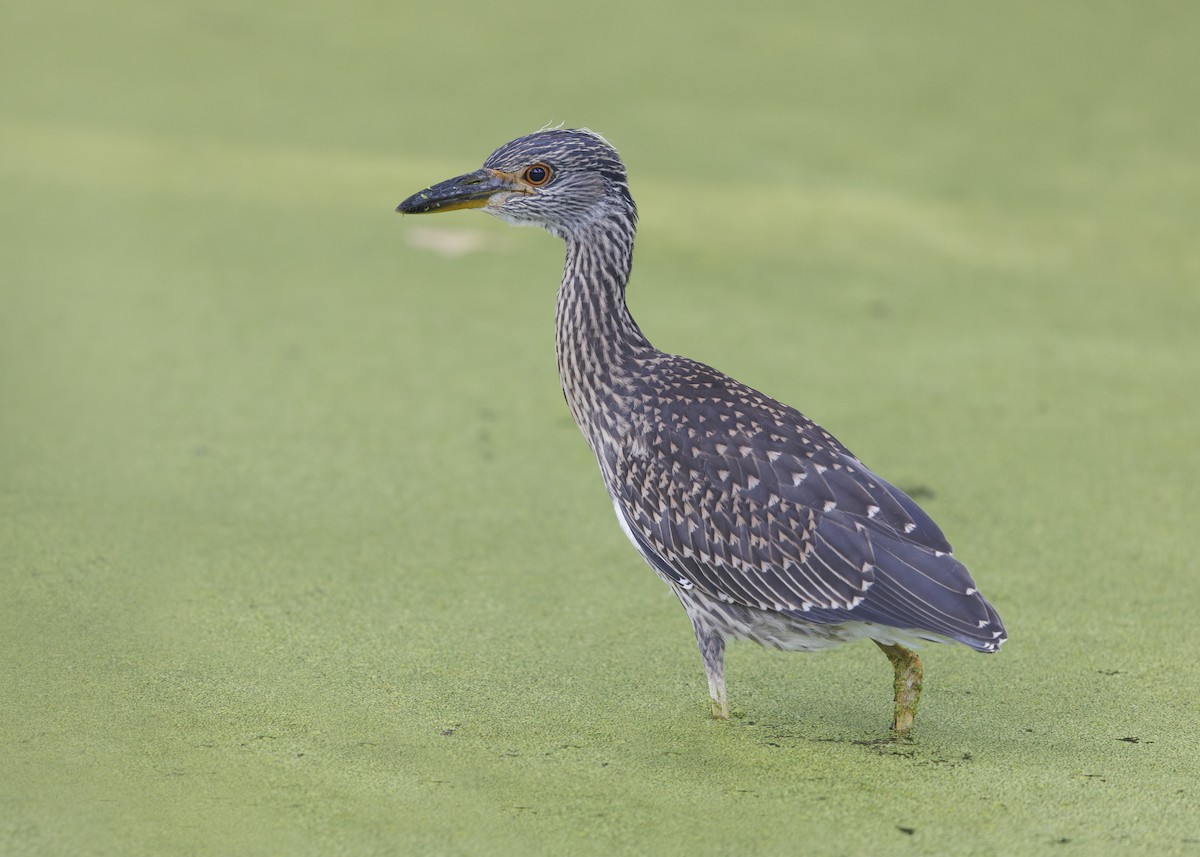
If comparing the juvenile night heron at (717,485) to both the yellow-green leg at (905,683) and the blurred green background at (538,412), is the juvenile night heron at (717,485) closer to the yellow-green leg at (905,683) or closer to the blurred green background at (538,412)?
the yellow-green leg at (905,683)

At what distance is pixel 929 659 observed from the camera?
11.1 feet

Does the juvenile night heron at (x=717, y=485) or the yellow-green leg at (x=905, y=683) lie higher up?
the juvenile night heron at (x=717, y=485)

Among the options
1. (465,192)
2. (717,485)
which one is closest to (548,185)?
(465,192)

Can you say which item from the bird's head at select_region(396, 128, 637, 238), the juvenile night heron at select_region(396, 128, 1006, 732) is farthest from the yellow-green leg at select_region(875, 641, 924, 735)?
the bird's head at select_region(396, 128, 637, 238)

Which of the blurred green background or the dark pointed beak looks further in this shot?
the dark pointed beak

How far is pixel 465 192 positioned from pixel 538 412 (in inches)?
54.7

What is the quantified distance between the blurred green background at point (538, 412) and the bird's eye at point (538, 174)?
3.38ft

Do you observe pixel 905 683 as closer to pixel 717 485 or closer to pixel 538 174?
pixel 717 485

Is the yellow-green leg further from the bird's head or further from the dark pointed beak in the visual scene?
the dark pointed beak

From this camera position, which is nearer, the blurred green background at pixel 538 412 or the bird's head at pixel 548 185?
the blurred green background at pixel 538 412

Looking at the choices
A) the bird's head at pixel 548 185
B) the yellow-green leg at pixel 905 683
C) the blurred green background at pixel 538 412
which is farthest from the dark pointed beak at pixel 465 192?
the yellow-green leg at pixel 905 683

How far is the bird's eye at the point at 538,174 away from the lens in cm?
321

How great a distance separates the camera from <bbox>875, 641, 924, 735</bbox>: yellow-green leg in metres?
2.92

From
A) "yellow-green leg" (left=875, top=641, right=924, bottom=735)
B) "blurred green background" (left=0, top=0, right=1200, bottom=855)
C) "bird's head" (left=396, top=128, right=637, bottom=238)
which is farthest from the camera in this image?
"bird's head" (left=396, top=128, right=637, bottom=238)
